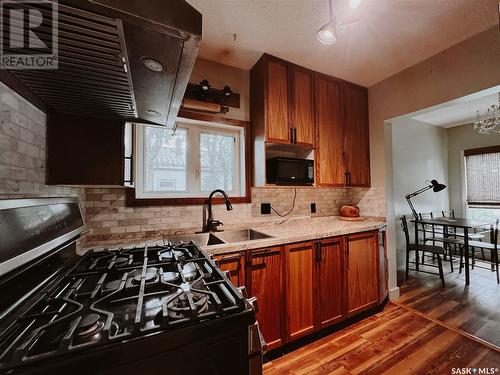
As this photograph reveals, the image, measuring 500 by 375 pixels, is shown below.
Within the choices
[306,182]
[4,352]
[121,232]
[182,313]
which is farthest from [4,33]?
[306,182]

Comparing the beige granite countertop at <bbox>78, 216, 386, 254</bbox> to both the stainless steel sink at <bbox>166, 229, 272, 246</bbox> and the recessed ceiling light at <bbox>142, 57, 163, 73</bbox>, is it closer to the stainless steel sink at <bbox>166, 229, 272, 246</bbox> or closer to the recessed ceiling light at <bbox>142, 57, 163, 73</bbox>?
the stainless steel sink at <bbox>166, 229, 272, 246</bbox>

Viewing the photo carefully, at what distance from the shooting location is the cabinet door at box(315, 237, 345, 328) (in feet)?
5.95

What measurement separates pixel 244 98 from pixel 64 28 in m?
1.89

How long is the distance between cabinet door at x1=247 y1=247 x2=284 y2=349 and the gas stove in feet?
2.46

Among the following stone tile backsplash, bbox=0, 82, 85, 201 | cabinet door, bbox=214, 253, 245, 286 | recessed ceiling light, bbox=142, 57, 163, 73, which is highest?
recessed ceiling light, bbox=142, 57, 163, 73

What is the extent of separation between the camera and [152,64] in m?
0.70

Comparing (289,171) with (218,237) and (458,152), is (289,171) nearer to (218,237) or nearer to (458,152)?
(218,237)

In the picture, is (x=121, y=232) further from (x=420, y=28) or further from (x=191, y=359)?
(x=420, y=28)

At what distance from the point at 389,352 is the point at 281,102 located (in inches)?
92.5

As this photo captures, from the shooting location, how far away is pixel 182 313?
0.57m

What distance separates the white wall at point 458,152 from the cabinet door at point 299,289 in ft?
15.6

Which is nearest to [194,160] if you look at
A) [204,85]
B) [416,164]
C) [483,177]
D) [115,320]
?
[204,85]

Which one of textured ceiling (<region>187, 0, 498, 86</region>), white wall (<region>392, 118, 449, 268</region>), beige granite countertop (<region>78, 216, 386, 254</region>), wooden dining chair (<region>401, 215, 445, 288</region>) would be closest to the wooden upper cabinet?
textured ceiling (<region>187, 0, 498, 86</region>)

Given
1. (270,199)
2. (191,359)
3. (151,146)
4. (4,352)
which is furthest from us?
(270,199)
